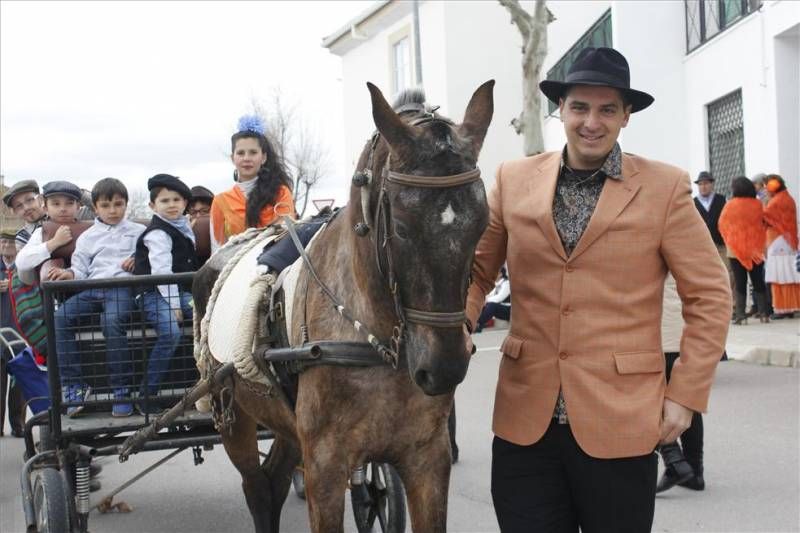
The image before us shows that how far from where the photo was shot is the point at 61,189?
21.0 ft

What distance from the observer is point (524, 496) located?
3.22 m

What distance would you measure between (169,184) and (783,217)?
993cm

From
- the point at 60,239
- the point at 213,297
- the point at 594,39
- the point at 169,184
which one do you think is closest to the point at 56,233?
the point at 60,239

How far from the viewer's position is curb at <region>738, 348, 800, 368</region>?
1073 centimetres

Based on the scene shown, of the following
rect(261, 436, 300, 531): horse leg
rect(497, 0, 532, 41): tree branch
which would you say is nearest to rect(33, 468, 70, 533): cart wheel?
rect(261, 436, 300, 531): horse leg

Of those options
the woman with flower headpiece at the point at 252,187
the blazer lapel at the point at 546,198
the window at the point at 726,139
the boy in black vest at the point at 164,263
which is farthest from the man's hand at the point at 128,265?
the window at the point at 726,139

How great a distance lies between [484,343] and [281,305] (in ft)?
38.1

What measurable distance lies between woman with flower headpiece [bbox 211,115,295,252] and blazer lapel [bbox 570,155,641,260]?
282 cm

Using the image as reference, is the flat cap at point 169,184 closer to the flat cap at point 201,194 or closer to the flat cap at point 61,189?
the flat cap at point 61,189

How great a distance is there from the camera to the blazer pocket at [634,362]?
10.1 ft

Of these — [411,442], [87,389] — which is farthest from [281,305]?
[87,389]

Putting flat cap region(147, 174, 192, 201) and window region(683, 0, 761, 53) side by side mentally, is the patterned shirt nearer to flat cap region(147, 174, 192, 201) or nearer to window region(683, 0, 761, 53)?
flat cap region(147, 174, 192, 201)

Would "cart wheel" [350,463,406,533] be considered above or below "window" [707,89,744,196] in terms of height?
below

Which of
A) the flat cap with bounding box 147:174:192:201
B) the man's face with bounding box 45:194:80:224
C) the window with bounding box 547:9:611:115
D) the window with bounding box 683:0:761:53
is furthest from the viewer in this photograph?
the window with bounding box 547:9:611:115
